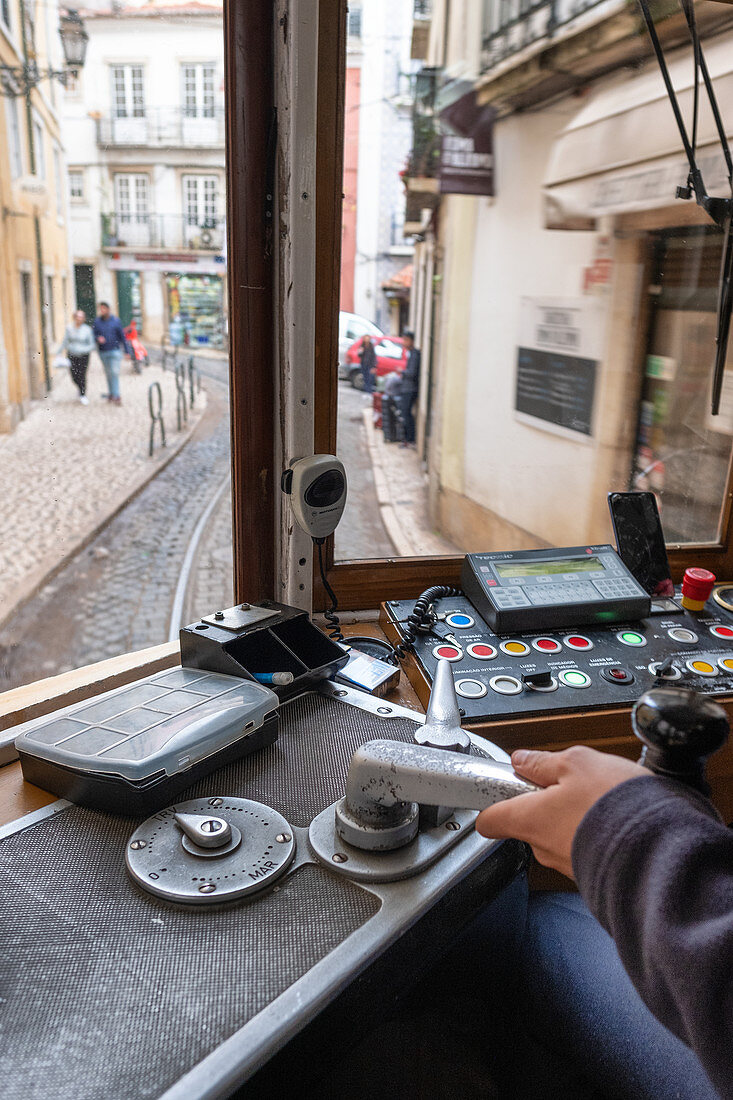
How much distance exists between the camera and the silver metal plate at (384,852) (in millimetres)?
732

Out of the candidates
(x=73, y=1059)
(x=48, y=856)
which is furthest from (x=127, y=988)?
(x=48, y=856)

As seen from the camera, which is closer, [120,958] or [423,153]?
[120,958]

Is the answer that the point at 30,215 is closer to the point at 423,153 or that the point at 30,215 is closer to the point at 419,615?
the point at 423,153

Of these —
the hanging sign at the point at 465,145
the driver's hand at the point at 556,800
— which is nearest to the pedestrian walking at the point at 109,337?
the hanging sign at the point at 465,145

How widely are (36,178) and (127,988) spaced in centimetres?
185

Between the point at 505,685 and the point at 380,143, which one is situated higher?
the point at 380,143

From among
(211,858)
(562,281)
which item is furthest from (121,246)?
(211,858)

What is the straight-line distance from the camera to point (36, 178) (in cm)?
184

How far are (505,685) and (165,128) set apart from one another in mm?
1369

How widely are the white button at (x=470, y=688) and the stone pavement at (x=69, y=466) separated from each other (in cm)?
101

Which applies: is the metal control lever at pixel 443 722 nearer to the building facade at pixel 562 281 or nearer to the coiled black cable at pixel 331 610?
the coiled black cable at pixel 331 610

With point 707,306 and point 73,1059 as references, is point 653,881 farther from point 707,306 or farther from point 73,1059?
point 707,306

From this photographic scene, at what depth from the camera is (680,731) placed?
0.57m

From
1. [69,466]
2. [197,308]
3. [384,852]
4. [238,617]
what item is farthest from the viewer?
[69,466]
